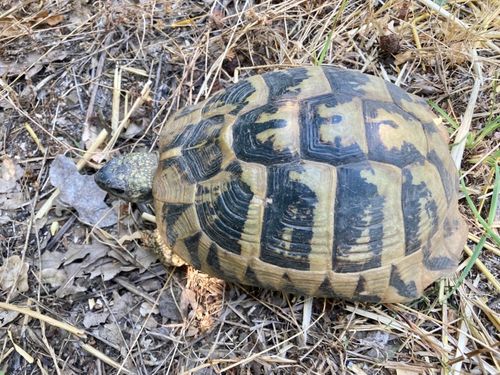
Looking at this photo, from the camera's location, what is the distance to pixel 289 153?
6.90 ft

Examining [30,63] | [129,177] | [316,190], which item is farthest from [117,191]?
[30,63]

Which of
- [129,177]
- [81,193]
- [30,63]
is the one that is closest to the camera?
[129,177]

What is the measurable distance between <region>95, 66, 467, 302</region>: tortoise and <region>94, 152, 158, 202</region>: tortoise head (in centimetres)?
9

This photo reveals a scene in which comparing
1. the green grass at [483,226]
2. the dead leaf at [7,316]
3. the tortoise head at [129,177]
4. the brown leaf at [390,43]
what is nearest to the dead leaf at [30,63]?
the tortoise head at [129,177]

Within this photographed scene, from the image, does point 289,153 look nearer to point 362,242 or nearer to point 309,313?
point 362,242

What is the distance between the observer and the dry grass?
2.55m

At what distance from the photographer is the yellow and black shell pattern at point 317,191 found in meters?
2.10

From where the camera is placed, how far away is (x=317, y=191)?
2078mm

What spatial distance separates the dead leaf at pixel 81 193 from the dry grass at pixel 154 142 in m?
0.06

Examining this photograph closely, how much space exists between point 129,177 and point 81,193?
496 millimetres

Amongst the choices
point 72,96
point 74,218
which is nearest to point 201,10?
point 72,96

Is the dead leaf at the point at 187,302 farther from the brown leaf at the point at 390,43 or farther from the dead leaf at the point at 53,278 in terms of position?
the brown leaf at the point at 390,43

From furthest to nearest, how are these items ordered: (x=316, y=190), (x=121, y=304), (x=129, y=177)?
(x=121, y=304) < (x=129, y=177) < (x=316, y=190)

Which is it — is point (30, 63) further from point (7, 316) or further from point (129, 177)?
point (7, 316)
